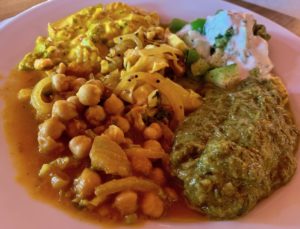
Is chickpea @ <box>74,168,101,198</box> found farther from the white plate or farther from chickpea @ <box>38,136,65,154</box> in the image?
chickpea @ <box>38,136,65,154</box>

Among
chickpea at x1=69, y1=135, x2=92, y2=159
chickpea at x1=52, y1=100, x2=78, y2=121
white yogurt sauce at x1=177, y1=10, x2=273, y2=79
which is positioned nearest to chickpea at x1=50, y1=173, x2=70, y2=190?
chickpea at x1=69, y1=135, x2=92, y2=159

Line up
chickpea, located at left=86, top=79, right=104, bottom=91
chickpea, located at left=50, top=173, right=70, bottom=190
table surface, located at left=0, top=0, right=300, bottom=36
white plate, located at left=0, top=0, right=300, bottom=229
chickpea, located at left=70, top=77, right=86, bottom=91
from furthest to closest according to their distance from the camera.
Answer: table surface, located at left=0, top=0, right=300, bottom=36
chickpea, located at left=70, top=77, right=86, bottom=91
chickpea, located at left=86, top=79, right=104, bottom=91
chickpea, located at left=50, top=173, right=70, bottom=190
white plate, located at left=0, top=0, right=300, bottom=229

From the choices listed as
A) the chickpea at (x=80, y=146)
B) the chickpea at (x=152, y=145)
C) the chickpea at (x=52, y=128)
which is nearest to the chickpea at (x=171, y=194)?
the chickpea at (x=152, y=145)

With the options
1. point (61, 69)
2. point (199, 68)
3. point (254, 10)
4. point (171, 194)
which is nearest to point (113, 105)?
point (61, 69)

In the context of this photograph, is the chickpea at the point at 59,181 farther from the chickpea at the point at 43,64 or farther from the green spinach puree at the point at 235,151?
the chickpea at the point at 43,64

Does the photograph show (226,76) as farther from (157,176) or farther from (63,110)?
(63,110)

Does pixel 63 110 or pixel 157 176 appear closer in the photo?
pixel 157 176
